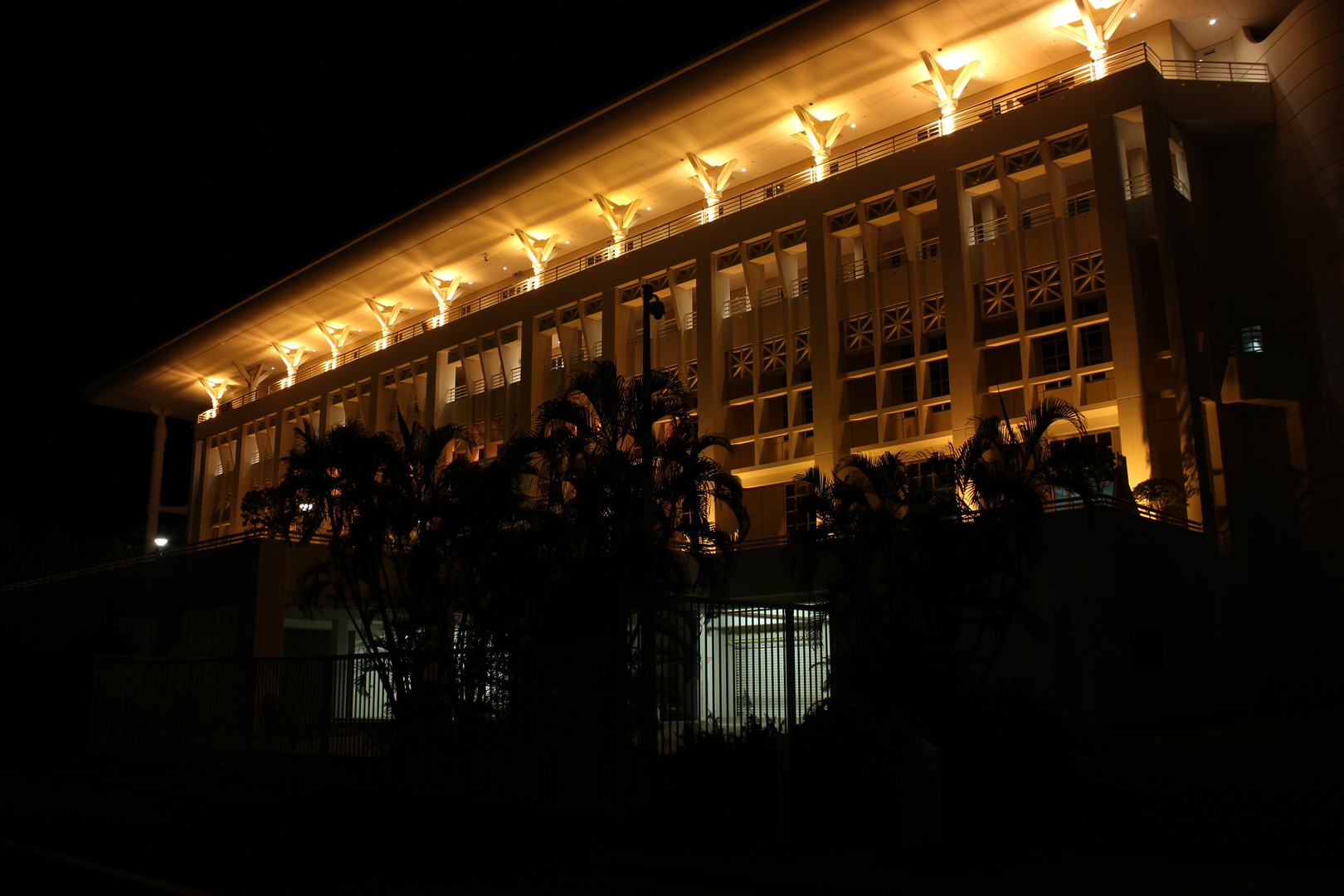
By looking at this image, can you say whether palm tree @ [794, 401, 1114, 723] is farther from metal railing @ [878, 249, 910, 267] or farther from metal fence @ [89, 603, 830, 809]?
metal railing @ [878, 249, 910, 267]

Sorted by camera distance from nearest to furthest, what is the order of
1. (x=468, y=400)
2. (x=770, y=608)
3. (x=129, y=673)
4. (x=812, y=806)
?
1. (x=812, y=806)
2. (x=770, y=608)
3. (x=129, y=673)
4. (x=468, y=400)

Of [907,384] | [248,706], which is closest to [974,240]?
[907,384]

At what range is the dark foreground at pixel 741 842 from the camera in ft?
28.9

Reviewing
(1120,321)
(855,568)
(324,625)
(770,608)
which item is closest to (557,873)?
(770,608)

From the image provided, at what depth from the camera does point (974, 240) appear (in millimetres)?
31672

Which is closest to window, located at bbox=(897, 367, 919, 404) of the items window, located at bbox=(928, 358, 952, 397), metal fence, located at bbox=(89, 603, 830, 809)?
window, located at bbox=(928, 358, 952, 397)

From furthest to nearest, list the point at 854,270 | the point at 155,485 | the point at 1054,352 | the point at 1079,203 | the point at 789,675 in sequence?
the point at 155,485, the point at 854,270, the point at 1079,203, the point at 1054,352, the point at 789,675

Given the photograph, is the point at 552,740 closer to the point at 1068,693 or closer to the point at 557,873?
the point at 557,873

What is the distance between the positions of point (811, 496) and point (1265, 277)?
20.2 meters

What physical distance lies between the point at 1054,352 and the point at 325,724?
23829 millimetres

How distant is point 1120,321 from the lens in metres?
27.7

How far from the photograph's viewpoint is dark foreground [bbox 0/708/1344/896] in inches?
346

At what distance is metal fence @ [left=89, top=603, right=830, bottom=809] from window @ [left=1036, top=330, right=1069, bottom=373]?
18.6 meters

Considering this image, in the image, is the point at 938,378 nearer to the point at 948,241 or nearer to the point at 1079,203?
the point at 948,241
